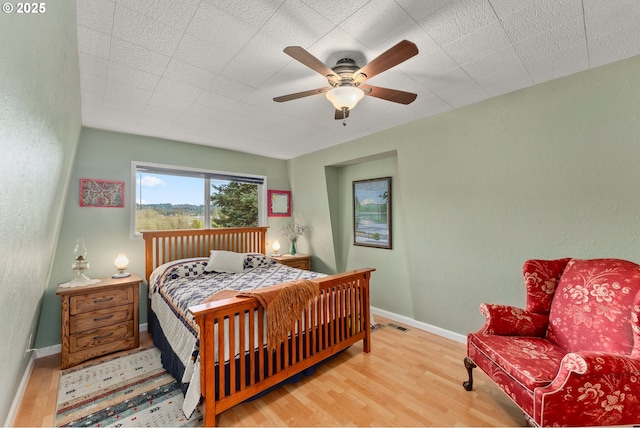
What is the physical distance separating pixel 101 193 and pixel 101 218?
11.2 inches

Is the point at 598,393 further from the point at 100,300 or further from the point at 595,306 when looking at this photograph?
the point at 100,300

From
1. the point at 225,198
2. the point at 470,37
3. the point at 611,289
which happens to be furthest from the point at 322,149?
the point at 611,289

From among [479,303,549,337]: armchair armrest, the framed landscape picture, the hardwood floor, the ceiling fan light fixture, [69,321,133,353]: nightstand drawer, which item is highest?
the ceiling fan light fixture

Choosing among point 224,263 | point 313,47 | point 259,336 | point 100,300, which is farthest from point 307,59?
point 100,300

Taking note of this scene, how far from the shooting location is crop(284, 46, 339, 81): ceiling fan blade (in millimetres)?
1342

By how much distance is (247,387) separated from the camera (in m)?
1.90

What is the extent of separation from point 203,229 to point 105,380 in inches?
76.7

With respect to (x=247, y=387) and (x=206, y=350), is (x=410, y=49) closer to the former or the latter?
(x=206, y=350)

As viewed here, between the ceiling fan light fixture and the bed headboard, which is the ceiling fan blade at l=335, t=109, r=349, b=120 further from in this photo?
the bed headboard

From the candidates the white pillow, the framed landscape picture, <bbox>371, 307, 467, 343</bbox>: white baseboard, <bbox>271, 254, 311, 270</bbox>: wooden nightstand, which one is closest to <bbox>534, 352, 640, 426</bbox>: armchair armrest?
<bbox>371, 307, 467, 343</bbox>: white baseboard

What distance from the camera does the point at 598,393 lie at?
4.39 ft

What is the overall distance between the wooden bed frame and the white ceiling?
1.62 meters

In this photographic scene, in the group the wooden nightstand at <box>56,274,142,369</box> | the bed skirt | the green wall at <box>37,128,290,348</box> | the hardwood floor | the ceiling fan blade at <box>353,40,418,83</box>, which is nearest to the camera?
the ceiling fan blade at <box>353,40,418,83</box>

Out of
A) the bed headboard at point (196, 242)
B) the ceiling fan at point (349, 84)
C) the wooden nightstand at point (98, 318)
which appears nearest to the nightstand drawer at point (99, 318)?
the wooden nightstand at point (98, 318)
